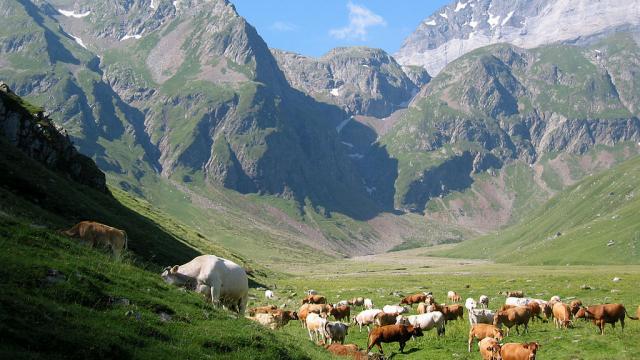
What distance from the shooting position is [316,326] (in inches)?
1362

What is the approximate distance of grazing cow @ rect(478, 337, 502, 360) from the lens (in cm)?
2629

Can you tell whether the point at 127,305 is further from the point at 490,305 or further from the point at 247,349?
the point at 490,305

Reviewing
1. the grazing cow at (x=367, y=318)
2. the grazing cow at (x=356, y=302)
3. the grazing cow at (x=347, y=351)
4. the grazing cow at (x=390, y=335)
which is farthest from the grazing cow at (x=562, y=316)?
the grazing cow at (x=356, y=302)

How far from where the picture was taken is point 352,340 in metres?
35.1

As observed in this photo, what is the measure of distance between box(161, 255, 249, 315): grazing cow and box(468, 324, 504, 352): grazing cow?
13.0 m

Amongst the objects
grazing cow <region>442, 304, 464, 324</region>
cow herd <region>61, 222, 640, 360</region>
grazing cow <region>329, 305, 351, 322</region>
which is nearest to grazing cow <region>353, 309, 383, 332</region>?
cow herd <region>61, 222, 640, 360</region>

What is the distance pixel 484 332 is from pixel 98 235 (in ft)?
71.5

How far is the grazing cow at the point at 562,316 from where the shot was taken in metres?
33.5

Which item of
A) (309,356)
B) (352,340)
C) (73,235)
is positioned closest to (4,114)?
(73,235)

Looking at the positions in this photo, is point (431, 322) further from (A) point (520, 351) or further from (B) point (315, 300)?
(B) point (315, 300)

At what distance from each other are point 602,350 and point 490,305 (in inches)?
901

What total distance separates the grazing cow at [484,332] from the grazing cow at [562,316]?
18.3 ft

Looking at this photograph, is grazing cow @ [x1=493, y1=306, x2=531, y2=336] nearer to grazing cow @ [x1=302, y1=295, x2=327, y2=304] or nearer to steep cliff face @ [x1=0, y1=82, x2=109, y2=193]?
grazing cow @ [x1=302, y1=295, x2=327, y2=304]

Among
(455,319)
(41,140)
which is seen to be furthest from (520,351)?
(41,140)
